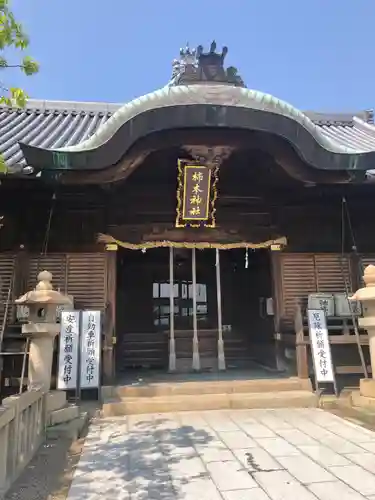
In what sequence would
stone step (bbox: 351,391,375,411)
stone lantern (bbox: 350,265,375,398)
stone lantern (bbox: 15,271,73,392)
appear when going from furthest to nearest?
stone lantern (bbox: 350,265,375,398) → stone step (bbox: 351,391,375,411) → stone lantern (bbox: 15,271,73,392)

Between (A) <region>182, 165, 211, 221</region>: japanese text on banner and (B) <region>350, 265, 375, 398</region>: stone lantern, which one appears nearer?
(B) <region>350, 265, 375, 398</region>: stone lantern

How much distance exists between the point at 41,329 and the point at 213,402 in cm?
298

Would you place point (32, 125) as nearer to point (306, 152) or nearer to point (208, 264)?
point (208, 264)

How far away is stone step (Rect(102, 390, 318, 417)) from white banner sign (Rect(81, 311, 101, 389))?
483 mm

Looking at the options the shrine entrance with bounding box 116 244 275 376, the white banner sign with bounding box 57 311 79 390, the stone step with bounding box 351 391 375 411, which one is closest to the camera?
the stone step with bounding box 351 391 375 411

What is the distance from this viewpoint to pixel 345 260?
866 centimetres

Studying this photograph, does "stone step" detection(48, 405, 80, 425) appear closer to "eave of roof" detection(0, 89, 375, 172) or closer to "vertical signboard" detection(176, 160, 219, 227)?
"vertical signboard" detection(176, 160, 219, 227)

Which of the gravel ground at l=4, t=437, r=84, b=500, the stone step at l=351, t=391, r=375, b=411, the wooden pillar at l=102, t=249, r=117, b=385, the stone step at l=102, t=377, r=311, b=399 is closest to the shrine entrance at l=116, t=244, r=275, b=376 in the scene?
the wooden pillar at l=102, t=249, r=117, b=385

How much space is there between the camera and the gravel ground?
3564 mm

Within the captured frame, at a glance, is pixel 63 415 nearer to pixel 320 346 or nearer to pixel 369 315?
pixel 320 346

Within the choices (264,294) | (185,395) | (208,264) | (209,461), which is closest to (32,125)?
(208,264)

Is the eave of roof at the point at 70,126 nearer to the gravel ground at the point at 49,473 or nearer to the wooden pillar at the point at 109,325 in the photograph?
the wooden pillar at the point at 109,325

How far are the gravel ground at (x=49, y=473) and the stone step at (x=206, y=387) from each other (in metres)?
A: 1.70

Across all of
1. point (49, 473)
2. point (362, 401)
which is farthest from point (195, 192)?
point (49, 473)
